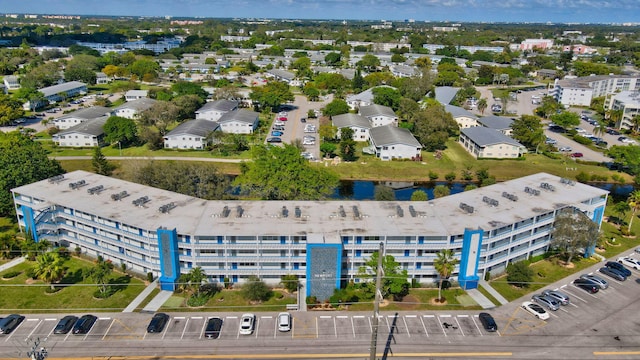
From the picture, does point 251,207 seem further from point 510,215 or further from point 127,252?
point 510,215

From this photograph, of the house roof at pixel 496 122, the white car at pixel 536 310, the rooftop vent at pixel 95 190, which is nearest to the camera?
the white car at pixel 536 310

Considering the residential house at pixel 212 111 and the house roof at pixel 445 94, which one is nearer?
the residential house at pixel 212 111

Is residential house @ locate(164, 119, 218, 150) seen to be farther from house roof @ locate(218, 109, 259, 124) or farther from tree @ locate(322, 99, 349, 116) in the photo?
tree @ locate(322, 99, 349, 116)

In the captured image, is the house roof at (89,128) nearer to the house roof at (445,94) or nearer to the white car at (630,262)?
the house roof at (445,94)

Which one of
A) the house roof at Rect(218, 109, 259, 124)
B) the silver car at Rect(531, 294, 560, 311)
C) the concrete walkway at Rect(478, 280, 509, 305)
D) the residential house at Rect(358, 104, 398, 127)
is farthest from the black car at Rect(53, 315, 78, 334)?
the residential house at Rect(358, 104, 398, 127)

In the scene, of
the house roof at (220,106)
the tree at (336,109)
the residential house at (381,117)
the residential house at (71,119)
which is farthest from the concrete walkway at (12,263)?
the residential house at (381,117)

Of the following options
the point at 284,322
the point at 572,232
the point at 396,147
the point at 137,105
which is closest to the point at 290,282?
the point at 284,322

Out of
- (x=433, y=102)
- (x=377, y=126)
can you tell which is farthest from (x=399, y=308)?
(x=433, y=102)
